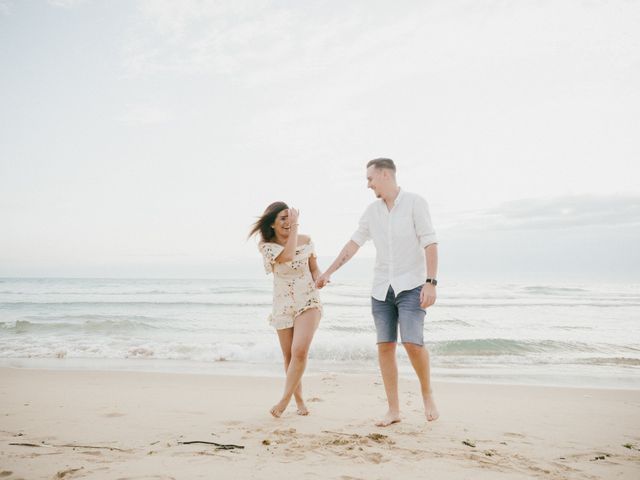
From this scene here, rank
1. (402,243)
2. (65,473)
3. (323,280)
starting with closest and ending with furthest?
(65,473) < (402,243) < (323,280)

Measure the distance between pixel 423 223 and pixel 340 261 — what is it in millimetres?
898

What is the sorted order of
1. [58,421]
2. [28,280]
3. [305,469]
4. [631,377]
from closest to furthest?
[305,469], [58,421], [631,377], [28,280]

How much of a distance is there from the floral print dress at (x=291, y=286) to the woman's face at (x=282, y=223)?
133 millimetres

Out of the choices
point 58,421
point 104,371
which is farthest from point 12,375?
point 58,421

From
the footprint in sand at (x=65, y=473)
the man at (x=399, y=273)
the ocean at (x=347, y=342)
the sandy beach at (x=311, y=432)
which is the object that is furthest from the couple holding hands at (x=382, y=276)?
the ocean at (x=347, y=342)

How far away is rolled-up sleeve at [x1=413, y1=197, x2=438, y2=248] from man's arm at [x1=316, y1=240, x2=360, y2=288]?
0.72m

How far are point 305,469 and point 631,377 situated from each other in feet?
23.5

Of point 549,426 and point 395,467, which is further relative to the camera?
point 549,426

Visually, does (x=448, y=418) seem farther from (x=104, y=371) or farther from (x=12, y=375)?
(x=12, y=375)

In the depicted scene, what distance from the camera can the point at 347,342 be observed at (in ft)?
34.0

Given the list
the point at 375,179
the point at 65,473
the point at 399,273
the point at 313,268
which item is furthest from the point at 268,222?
the point at 65,473

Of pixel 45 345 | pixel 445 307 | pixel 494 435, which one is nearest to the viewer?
pixel 494 435

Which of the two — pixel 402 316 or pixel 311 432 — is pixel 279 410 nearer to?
pixel 311 432

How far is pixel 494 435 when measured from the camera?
3.91 m
